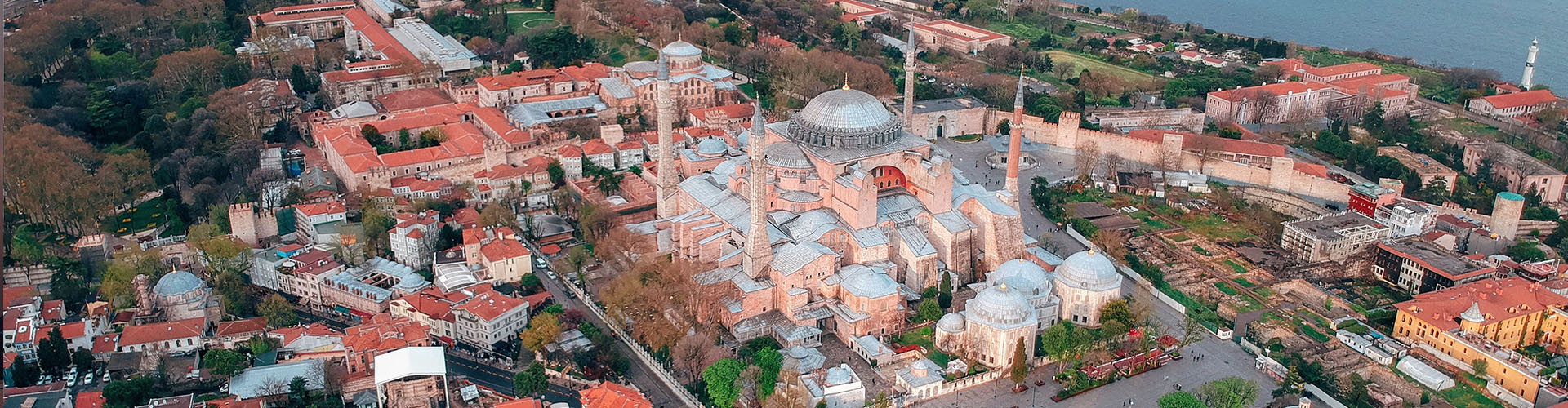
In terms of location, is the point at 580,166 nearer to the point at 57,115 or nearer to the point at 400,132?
the point at 400,132

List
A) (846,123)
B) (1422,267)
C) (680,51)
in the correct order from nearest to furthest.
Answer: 1. (846,123)
2. (1422,267)
3. (680,51)

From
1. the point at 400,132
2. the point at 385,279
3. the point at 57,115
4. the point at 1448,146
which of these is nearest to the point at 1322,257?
the point at 1448,146

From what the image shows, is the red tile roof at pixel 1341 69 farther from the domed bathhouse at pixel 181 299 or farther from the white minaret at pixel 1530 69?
the domed bathhouse at pixel 181 299

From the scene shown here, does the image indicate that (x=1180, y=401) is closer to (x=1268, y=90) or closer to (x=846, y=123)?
(x=846, y=123)

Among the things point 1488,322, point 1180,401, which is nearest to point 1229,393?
point 1180,401

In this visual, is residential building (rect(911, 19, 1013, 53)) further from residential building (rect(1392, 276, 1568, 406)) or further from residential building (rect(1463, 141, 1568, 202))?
residential building (rect(1392, 276, 1568, 406))

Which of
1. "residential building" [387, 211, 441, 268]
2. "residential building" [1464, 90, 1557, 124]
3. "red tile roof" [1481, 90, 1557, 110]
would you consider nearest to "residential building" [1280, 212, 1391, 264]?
"residential building" [1464, 90, 1557, 124]
